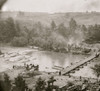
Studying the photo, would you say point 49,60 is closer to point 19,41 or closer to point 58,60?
point 58,60

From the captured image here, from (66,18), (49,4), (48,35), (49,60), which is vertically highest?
(49,4)

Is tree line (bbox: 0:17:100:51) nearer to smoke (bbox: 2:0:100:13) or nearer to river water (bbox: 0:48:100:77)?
river water (bbox: 0:48:100:77)

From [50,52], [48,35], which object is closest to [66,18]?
[48,35]

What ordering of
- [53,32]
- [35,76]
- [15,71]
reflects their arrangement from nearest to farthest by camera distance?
1. [35,76]
2. [15,71]
3. [53,32]

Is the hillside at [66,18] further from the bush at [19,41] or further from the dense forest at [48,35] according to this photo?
the bush at [19,41]

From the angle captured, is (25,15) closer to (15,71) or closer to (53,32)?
(53,32)

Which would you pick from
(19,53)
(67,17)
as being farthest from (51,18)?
(19,53)

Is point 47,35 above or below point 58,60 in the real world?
above

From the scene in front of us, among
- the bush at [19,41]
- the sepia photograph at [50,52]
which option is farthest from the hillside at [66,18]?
the bush at [19,41]
